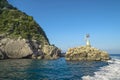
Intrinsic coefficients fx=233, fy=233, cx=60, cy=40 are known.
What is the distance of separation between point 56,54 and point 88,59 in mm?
26007

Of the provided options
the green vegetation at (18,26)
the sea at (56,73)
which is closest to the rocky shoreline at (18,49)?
the green vegetation at (18,26)

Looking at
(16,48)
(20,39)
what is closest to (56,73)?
(16,48)

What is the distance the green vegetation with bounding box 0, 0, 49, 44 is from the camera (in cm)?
11019

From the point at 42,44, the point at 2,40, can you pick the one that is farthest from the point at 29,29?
the point at 2,40

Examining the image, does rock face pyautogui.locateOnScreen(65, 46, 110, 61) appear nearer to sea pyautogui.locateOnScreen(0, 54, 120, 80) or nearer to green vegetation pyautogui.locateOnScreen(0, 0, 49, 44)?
green vegetation pyautogui.locateOnScreen(0, 0, 49, 44)

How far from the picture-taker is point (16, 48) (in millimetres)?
99000

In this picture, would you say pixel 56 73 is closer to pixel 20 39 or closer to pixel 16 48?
pixel 16 48

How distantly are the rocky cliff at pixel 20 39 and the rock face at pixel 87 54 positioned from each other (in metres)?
17.1

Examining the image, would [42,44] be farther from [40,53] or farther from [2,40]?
[2,40]

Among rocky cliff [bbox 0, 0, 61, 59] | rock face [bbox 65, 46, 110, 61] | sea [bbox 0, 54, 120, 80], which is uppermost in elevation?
rocky cliff [bbox 0, 0, 61, 59]

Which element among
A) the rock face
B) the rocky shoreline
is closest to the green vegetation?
the rocky shoreline

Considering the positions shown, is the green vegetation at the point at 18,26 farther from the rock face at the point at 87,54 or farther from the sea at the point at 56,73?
the sea at the point at 56,73

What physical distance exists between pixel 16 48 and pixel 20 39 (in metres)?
4.77

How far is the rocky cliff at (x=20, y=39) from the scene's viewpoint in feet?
324
